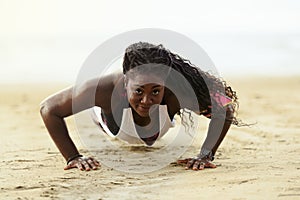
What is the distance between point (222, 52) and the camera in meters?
13.7

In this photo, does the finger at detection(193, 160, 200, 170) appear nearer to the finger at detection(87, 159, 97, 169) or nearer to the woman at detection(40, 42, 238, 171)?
the woman at detection(40, 42, 238, 171)

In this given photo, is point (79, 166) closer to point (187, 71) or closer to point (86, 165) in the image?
point (86, 165)

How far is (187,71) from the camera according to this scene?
416cm

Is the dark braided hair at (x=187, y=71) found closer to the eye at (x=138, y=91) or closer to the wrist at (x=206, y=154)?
the eye at (x=138, y=91)

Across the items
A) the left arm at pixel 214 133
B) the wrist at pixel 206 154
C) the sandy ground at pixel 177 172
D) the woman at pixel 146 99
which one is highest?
the woman at pixel 146 99

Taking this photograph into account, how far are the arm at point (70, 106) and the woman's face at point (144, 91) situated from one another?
24 centimetres

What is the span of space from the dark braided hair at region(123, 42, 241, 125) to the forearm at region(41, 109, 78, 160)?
617mm

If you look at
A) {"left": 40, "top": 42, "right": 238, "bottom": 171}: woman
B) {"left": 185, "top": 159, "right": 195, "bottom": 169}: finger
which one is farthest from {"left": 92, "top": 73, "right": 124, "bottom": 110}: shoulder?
{"left": 185, "top": 159, "right": 195, "bottom": 169}: finger

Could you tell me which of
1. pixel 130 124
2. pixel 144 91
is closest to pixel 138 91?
pixel 144 91

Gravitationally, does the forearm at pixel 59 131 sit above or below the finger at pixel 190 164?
above

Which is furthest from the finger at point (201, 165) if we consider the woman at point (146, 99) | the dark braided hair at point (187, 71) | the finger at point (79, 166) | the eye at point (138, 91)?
the finger at point (79, 166)

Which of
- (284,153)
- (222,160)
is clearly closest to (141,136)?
(222,160)

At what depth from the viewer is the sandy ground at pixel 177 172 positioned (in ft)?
11.3

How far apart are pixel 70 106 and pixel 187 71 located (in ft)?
2.73
